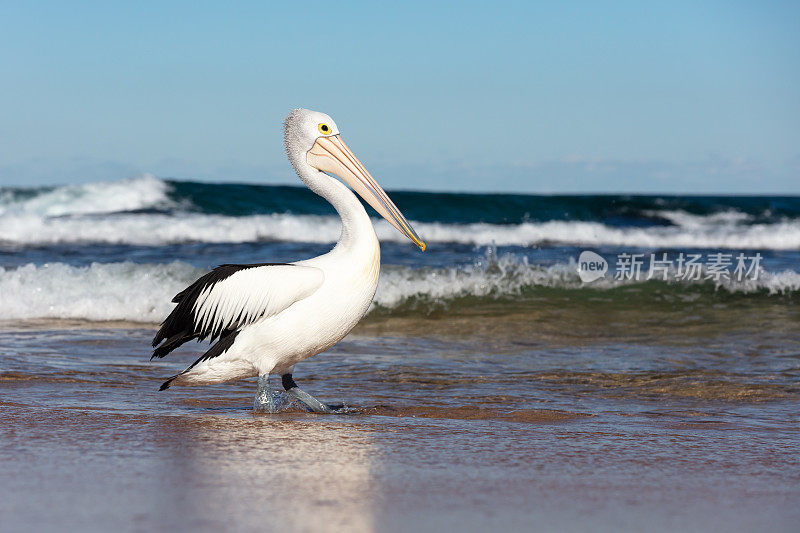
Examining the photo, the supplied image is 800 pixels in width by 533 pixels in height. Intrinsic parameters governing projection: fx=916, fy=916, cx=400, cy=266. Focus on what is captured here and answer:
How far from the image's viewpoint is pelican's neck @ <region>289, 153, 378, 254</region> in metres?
4.34

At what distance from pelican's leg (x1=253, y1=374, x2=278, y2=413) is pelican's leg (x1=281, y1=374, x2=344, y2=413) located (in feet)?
0.40

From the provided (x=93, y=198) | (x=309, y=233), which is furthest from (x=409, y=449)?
(x=93, y=198)

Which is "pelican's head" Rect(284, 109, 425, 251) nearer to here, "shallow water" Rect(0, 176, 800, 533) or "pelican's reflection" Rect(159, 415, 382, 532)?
"shallow water" Rect(0, 176, 800, 533)

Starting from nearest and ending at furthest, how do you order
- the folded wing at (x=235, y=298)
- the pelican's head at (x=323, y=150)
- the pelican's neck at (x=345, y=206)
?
the folded wing at (x=235, y=298) → the pelican's neck at (x=345, y=206) → the pelican's head at (x=323, y=150)

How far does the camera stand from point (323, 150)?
470cm

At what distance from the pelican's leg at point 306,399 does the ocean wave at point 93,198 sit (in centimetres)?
1821

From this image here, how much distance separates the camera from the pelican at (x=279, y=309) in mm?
4223

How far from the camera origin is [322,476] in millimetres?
2896

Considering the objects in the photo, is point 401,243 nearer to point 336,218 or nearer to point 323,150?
point 336,218

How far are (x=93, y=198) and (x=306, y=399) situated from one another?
19.3m

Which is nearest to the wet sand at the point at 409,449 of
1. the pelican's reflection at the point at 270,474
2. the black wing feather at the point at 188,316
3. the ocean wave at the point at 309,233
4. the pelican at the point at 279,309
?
the pelican's reflection at the point at 270,474

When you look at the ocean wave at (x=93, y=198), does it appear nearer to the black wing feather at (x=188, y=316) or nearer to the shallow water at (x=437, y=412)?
the shallow water at (x=437, y=412)

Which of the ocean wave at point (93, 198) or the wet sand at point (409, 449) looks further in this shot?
the ocean wave at point (93, 198)

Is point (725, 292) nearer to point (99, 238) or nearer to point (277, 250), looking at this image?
point (277, 250)
